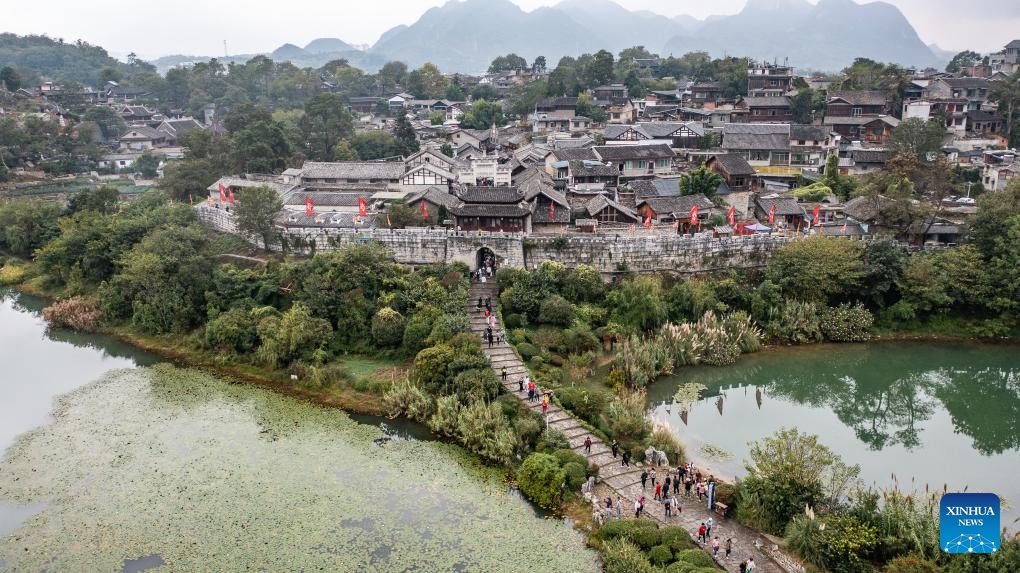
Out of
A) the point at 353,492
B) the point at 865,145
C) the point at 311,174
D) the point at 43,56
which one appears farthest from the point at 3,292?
the point at 43,56

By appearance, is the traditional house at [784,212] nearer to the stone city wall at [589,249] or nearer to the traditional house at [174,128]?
the stone city wall at [589,249]

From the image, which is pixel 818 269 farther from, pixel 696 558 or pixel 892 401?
pixel 696 558

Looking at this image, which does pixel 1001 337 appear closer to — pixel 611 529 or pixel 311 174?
pixel 611 529

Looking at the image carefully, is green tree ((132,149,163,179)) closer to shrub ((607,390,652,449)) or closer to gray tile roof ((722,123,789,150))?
gray tile roof ((722,123,789,150))

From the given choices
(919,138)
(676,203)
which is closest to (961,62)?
(919,138)

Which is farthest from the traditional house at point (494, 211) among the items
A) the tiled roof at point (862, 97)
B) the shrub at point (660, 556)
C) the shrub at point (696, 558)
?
the tiled roof at point (862, 97)

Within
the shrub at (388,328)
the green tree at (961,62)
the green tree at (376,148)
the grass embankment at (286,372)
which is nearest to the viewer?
the grass embankment at (286,372)

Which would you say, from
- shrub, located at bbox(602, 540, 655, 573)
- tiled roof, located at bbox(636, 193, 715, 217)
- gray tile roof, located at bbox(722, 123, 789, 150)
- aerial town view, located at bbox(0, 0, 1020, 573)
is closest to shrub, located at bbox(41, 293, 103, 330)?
aerial town view, located at bbox(0, 0, 1020, 573)
